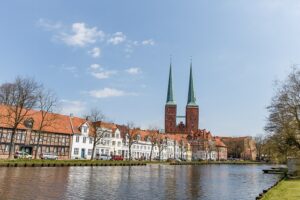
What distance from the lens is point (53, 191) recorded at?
2377 cm

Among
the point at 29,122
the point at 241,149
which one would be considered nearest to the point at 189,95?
the point at 241,149

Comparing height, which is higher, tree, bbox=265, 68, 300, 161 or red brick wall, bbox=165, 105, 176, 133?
red brick wall, bbox=165, 105, 176, 133

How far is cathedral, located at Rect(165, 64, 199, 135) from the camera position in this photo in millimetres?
186750

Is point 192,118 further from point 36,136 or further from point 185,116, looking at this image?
point 36,136

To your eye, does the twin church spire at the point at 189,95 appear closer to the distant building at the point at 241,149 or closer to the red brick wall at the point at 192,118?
the red brick wall at the point at 192,118

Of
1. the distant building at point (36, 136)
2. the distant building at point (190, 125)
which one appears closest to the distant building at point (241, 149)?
the distant building at point (190, 125)

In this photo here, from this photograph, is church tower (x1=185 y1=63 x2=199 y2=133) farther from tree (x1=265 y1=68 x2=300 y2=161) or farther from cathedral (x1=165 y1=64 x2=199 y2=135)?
tree (x1=265 y1=68 x2=300 y2=161)

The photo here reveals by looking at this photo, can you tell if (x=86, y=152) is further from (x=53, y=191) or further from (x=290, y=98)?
(x=53, y=191)

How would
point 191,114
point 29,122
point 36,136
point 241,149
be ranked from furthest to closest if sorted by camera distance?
→ 1. point 241,149
2. point 191,114
3. point 36,136
4. point 29,122

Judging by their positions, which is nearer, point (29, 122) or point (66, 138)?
point (29, 122)

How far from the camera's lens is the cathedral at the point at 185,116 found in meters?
187

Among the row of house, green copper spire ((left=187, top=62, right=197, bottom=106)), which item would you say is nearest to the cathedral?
green copper spire ((left=187, top=62, right=197, bottom=106))

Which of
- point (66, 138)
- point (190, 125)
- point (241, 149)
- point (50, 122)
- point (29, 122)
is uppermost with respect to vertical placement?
point (190, 125)

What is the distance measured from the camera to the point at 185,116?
7569 inches
